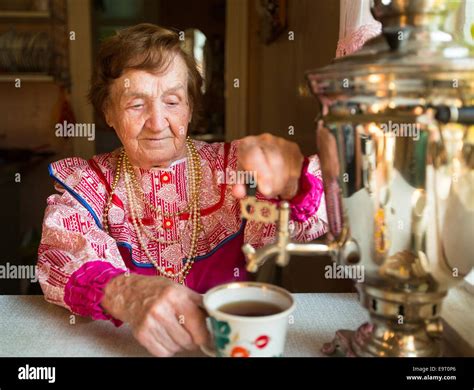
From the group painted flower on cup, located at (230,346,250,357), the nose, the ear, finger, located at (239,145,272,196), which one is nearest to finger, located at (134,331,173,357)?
painted flower on cup, located at (230,346,250,357)

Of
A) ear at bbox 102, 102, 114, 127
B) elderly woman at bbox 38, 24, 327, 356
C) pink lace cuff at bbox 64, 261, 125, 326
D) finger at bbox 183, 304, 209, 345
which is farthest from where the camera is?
ear at bbox 102, 102, 114, 127

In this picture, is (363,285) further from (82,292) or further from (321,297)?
(82,292)

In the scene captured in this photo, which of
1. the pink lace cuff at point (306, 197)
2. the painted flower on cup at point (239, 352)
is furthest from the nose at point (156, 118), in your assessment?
the painted flower on cup at point (239, 352)

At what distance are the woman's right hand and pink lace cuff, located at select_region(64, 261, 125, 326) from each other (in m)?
0.07

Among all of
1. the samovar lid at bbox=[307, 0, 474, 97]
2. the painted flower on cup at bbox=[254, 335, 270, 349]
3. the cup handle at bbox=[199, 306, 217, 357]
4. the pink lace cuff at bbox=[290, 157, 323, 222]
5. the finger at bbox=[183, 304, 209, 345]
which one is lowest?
the cup handle at bbox=[199, 306, 217, 357]

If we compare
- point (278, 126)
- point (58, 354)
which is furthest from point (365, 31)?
point (278, 126)

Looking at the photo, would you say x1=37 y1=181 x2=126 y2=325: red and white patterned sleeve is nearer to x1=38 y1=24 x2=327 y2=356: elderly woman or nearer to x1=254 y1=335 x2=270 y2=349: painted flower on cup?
x1=38 y1=24 x2=327 y2=356: elderly woman

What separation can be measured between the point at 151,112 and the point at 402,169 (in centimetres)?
64

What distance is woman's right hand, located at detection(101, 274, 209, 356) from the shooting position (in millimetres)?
670

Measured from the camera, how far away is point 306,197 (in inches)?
35.5

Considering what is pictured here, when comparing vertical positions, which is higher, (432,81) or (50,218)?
(432,81)

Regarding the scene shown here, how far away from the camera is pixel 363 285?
649 mm

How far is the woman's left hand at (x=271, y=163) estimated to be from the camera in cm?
72
